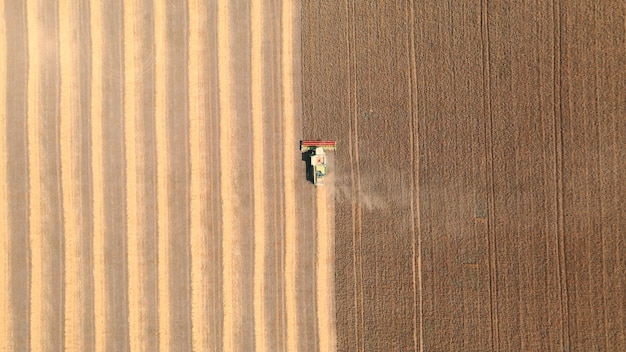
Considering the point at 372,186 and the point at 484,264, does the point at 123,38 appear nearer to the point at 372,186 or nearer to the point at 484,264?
the point at 372,186

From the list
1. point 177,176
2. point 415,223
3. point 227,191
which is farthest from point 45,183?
point 415,223

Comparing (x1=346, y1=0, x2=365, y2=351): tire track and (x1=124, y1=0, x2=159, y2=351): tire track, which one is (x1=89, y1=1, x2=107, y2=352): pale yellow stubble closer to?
(x1=124, y1=0, x2=159, y2=351): tire track

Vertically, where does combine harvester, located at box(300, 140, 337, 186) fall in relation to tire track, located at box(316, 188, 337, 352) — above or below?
above

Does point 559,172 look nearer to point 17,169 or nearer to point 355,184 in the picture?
point 355,184

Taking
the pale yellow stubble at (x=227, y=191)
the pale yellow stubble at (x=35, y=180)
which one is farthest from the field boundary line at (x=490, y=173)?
the pale yellow stubble at (x=35, y=180)

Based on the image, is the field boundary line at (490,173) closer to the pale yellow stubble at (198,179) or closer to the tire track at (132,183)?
the pale yellow stubble at (198,179)

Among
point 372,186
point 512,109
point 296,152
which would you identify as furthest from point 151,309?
point 512,109

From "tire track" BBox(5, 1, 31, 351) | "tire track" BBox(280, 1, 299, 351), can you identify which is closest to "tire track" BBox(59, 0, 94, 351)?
"tire track" BBox(5, 1, 31, 351)
